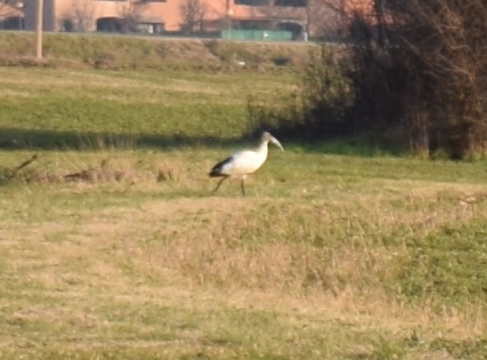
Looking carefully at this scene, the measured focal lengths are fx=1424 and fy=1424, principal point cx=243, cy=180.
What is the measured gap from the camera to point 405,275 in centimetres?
1689

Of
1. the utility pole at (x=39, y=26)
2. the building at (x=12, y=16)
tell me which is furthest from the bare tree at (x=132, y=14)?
the utility pole at (x=39, y=26)

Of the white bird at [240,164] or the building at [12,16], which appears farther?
the building at [12,16]

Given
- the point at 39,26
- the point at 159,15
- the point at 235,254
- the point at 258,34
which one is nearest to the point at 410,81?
the point at 235,254

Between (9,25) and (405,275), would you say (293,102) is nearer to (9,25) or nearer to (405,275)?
(405,275)

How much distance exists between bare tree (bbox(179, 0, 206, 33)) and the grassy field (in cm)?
6196

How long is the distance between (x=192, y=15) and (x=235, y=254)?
7579cm

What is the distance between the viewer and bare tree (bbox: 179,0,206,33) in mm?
90688

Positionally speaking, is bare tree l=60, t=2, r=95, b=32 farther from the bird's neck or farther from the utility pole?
the bird's neck

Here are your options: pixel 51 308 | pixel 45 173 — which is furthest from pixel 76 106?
pixel 51 308

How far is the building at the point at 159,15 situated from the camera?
292ft

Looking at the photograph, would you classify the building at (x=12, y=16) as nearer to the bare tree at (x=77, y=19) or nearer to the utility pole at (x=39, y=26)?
the bare tree at (x=77, y=19)

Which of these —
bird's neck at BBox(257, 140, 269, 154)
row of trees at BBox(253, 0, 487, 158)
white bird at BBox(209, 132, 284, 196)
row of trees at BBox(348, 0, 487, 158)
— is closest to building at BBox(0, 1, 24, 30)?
row of trees at BBox(253, 0, 487, 158)

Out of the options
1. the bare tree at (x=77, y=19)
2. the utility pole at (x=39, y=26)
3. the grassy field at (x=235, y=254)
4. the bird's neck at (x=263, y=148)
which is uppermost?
the bird's neck at (x=263, y=148)

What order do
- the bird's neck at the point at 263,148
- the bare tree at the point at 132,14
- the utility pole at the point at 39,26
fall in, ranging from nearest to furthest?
1. the bird's neck at the point at 263,148
2. the utility pole at the point at 39,26
3. the bare tree at the point at 132,14
